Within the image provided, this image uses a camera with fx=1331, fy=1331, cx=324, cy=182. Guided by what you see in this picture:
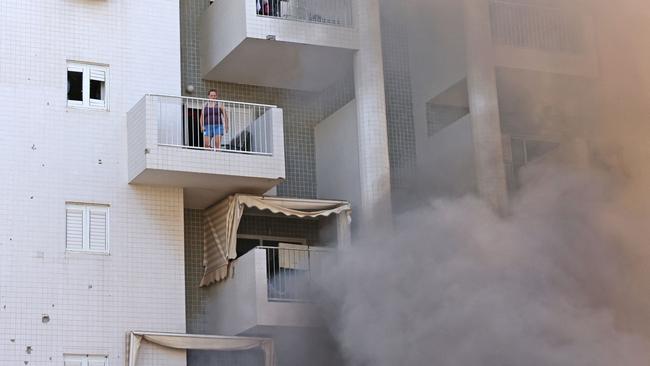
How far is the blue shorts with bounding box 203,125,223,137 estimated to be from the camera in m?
25.3

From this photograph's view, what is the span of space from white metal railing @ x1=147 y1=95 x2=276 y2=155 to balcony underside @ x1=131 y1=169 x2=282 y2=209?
1.78 ft

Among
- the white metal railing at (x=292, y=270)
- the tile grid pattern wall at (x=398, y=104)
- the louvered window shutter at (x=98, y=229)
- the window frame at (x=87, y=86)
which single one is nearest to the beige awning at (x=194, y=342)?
the white metal railing at (x=292, y=270)

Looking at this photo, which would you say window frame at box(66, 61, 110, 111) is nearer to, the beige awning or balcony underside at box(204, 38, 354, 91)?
balcony underside at box(204, 38, 354, 91)

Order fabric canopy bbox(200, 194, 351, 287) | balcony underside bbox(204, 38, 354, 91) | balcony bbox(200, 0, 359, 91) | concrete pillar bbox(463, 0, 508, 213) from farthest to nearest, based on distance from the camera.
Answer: balcony underside bbox(204, 38, 354, 91), concrete pillar bbox(463, 0, 508, 213), balcony bbox(200, 0, 359, 91), fabric canopy bbox(200, 194, 351, 287)

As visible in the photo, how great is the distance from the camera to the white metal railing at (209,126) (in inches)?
986

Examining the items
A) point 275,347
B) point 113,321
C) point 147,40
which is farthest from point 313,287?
point 147,40

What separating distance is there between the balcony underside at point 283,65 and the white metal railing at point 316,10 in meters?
0.69

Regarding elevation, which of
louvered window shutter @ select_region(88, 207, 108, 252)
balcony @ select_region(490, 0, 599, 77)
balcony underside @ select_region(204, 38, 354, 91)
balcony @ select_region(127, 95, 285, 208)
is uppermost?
balcony @ select_region(490, 0, 599, 77)

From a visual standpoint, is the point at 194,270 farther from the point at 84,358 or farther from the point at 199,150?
the point at 84,358

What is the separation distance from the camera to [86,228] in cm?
2453

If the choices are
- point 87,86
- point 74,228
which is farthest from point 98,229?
point 87,86

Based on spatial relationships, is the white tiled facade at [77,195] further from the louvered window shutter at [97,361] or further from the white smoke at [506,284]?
the white smoke at [506,284]

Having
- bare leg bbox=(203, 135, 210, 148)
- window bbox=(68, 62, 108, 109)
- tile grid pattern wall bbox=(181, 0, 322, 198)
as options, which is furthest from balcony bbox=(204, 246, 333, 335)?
window bbox=(68, 62, 108, 109)

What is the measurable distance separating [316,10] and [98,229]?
6.53 metres
